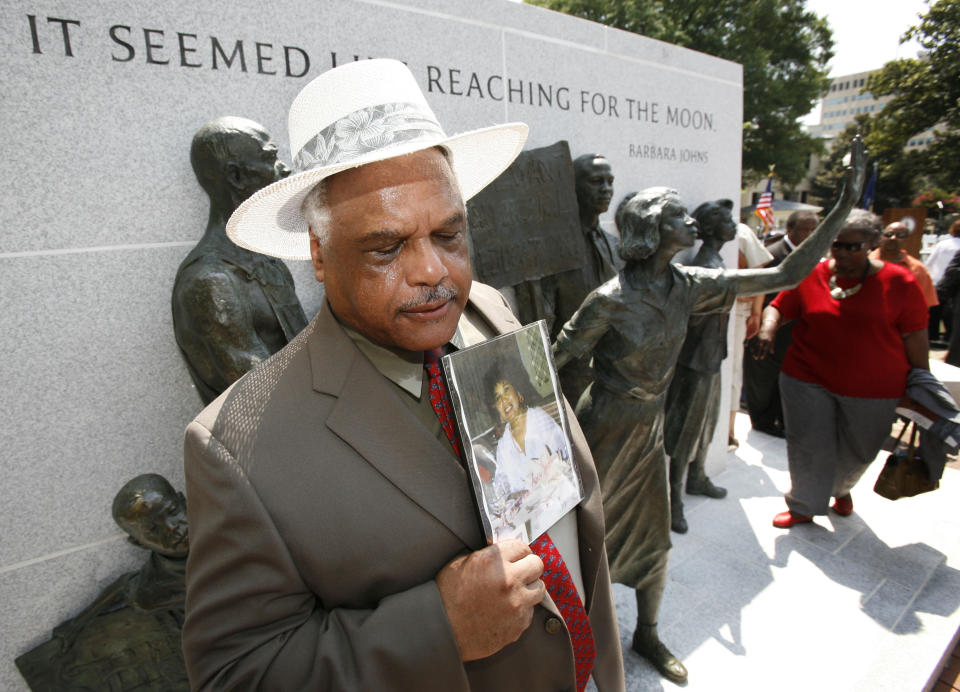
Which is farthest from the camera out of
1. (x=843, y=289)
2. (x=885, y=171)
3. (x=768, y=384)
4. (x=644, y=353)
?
(x=885, y=171)

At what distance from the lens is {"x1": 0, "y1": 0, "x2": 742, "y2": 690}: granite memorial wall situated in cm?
212

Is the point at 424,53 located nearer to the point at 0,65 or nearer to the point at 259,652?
the point at 0,65

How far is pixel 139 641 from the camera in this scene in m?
2.33

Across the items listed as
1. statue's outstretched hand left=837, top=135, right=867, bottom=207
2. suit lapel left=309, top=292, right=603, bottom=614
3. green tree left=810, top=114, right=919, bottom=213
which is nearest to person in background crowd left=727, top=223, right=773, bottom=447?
statue's outstretched hand left=837, top=135, right=867, bottom=207

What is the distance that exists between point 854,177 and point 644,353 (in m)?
1.15

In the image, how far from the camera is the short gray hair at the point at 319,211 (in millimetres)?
1145

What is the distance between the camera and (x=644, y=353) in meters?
2.66

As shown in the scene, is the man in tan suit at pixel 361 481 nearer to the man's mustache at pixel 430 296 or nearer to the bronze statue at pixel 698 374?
the man's mustache at pixel 430 296

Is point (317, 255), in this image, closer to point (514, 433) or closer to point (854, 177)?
point (514, 433)

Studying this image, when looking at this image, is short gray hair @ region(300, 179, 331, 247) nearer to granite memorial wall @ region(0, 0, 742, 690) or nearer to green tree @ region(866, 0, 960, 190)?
granite memorial wall @ region(0, 0, 742, 690)

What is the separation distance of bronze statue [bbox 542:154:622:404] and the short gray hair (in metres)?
2.44

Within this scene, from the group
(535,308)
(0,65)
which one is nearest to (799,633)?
(535,308)

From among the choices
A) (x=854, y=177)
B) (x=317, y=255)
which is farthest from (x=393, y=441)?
(x=854, y=177)

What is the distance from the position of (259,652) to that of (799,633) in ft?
10.9
